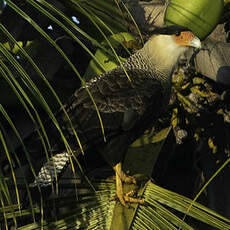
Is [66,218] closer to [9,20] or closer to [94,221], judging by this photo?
[94,221]

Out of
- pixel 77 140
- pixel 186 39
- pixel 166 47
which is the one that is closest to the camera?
pixel 77 140

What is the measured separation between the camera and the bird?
2.72m

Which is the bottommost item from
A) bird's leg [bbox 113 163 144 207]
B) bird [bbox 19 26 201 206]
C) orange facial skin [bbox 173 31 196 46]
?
bird's leg [bbox 113 163 144 207]

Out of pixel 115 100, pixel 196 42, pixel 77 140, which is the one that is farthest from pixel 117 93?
pixel 77 140

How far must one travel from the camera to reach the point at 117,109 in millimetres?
2861

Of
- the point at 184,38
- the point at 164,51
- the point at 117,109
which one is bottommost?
the point at 117,109

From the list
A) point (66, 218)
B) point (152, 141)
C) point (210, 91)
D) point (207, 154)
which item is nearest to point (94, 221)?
point (66, 218)

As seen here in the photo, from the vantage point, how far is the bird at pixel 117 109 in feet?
8.93

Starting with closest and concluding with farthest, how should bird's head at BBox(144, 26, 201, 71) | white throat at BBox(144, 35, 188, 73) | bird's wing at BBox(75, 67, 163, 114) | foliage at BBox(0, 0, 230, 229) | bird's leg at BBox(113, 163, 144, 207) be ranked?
foliage at BBox(0, 0, 230, 229) → bird's leg at BBox(113, 163, 144, 207) → bird's wing at BBox(75, 67, 163, 114) → bird's head at BBox(144, 26, 201, 71) → white throat at BBox(144, 35, 188, 73)

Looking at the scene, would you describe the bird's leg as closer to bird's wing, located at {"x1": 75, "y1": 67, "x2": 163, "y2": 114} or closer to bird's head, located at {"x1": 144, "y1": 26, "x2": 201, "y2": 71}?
bird's wing, located at {"x1": 75, "y1": 67, "x2": 163, "y2": 114}

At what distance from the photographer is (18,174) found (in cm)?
303

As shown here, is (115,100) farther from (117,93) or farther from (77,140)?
(77,140)

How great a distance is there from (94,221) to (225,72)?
1240 mm

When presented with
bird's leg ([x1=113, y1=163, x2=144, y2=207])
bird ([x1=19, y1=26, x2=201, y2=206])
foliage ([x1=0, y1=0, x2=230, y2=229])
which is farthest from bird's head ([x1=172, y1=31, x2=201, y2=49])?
bird's leg ([x1=113, y1=163, x2=144, y2=207])
